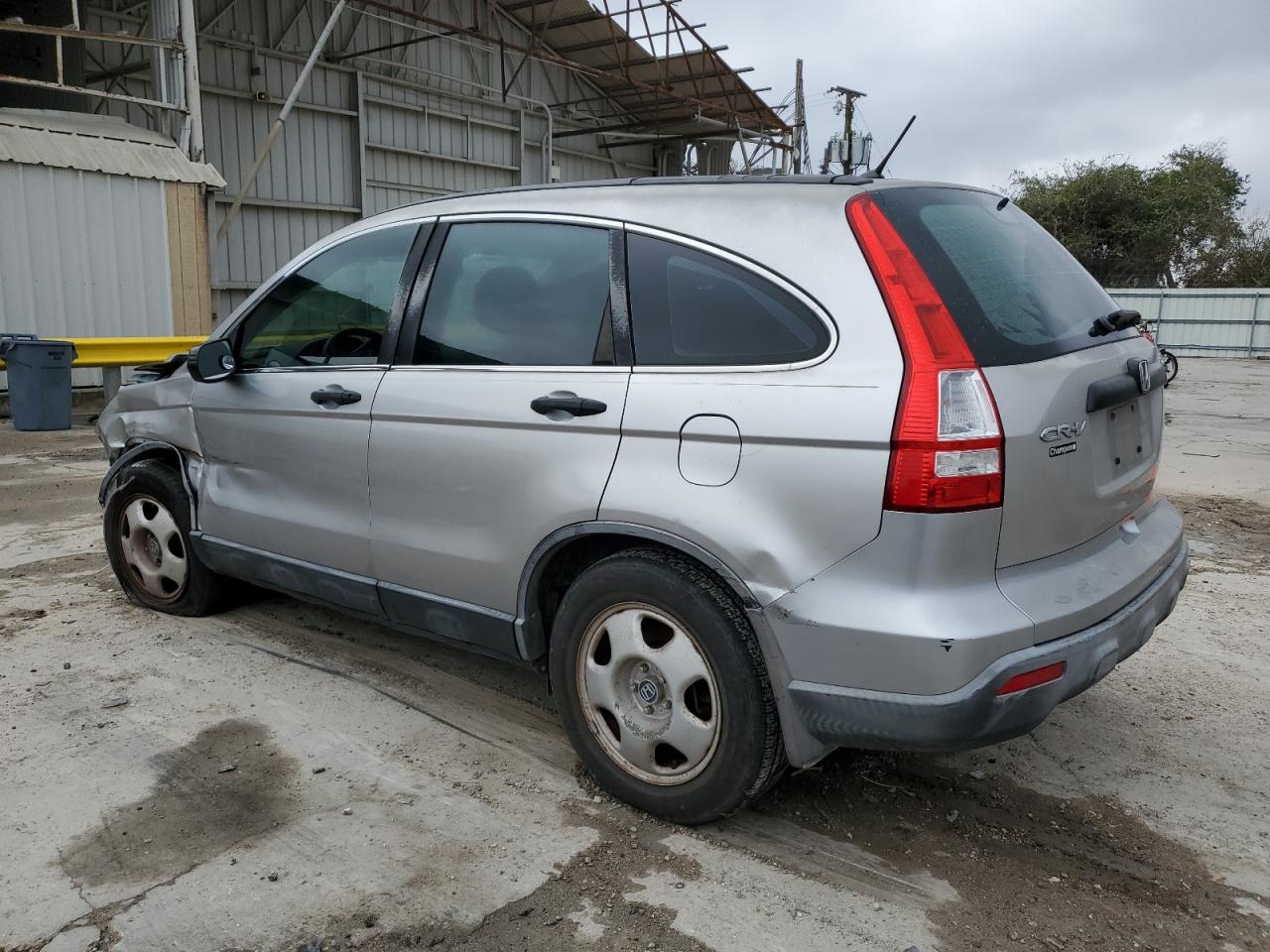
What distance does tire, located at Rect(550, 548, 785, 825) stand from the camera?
2.67 metres

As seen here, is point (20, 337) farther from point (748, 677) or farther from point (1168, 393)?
point (1168, 393)

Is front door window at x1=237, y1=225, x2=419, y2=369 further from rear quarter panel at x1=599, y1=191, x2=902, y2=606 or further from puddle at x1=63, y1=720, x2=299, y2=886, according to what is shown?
puddle at x1=63, y1=720, x2=299, y2=886

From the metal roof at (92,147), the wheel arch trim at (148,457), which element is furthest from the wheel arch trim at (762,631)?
the metal roof at (92,147)

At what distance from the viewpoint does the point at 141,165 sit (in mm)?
12305

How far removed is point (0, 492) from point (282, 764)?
221 inches

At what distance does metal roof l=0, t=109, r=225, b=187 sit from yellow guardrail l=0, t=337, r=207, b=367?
2.05 m

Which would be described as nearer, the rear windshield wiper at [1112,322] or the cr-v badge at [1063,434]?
the cr-v badge at [1063,434]

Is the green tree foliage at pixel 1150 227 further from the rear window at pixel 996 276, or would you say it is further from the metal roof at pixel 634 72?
the rear window at pixel 996 276

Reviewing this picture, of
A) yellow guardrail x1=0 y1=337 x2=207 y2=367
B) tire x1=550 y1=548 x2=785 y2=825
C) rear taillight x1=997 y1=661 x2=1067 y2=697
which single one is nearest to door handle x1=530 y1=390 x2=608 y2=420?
tire x1=550 y1=548 x2=785 y2=825

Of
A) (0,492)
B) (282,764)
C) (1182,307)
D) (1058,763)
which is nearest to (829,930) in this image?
(1058,763)

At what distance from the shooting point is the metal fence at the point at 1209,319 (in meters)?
26.3

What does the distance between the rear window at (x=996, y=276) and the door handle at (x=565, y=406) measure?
952 millimetres

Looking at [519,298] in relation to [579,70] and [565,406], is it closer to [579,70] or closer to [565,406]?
[565,406]

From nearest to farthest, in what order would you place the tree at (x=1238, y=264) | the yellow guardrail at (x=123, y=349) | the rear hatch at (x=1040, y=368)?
the rear hatch at (x=1040, y=368) < the yellow guardrail at (x=123, y=349) < the tree at (x=1238, y=264)
